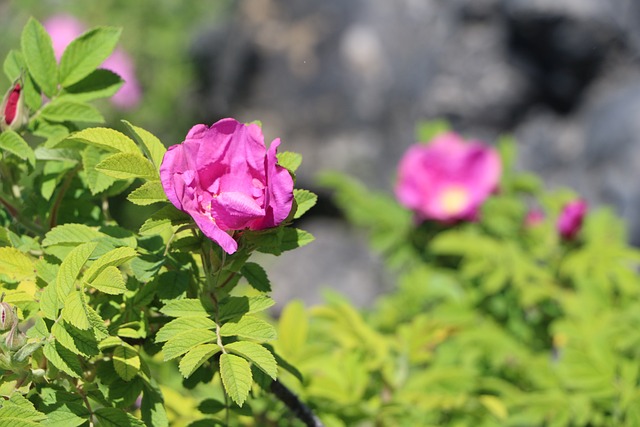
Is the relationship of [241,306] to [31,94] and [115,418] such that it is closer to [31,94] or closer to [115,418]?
[115,418]

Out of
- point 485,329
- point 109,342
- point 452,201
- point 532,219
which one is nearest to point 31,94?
point 109,342

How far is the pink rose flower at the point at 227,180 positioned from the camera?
0.77 metres

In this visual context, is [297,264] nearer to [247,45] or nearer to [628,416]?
[247,45]

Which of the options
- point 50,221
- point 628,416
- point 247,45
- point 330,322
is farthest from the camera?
point 247,45

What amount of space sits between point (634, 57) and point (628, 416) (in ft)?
7.01

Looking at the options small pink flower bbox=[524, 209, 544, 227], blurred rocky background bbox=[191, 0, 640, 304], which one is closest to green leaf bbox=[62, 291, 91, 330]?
small pink flower bbox=[524, 209, 544, 227]

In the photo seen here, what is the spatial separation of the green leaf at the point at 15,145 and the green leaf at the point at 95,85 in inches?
6.1

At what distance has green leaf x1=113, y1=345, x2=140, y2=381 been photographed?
85cm

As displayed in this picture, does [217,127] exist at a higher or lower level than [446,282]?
higher

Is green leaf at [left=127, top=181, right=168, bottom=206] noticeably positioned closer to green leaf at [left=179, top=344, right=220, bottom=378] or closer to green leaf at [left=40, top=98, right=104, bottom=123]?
green leaf at [left=179, top=344, right=220, bottom=378]

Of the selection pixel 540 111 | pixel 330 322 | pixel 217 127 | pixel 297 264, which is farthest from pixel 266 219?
pixel 297 264

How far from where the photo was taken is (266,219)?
0.80 m

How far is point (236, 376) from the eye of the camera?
78 centimetres

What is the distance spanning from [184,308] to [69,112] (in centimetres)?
33
